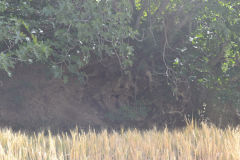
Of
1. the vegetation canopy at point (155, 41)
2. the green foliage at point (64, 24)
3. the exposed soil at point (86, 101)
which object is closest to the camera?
the green foliage at point (64, 24)

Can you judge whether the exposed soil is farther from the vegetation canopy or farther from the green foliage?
the green foliage

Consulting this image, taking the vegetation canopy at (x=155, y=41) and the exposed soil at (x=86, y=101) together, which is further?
the exposed soil at (x=86, y=101)

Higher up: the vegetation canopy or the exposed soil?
the vegetation canopy

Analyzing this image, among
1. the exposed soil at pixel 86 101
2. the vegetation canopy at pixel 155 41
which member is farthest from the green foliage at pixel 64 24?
the exposed soil at pixel 86 101

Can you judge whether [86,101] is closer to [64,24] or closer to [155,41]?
[155,41]

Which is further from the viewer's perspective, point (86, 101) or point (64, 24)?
point (86, 101)

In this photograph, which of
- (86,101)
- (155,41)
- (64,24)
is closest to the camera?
(64,24)

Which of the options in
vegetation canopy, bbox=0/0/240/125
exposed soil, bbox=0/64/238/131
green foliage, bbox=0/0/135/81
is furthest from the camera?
exposed soil, bbox=0/64/238/131

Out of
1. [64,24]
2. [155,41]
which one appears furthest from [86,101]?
[64,24]

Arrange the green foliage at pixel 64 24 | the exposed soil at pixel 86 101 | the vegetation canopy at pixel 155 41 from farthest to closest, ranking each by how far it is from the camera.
A: 1. the exposed soil at pixel 86 101
2. the vegetation canopy at pixel 155 41
3. the green foliage at pixel 64 24

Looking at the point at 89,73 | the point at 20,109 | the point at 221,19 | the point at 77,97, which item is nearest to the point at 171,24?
the point at 221,19

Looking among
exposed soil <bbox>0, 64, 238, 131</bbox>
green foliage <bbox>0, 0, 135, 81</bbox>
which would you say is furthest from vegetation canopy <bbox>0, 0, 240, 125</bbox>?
exposed soil <bbox>0, 64, 238, 131</bbox>

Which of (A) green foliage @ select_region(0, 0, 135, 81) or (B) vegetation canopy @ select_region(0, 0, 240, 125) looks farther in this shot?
(B) vegetation canopy @ select_region(0, 0, 240, 125)

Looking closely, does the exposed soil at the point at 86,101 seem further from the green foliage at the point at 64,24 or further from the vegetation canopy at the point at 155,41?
the green foliage at the point at 64,24
